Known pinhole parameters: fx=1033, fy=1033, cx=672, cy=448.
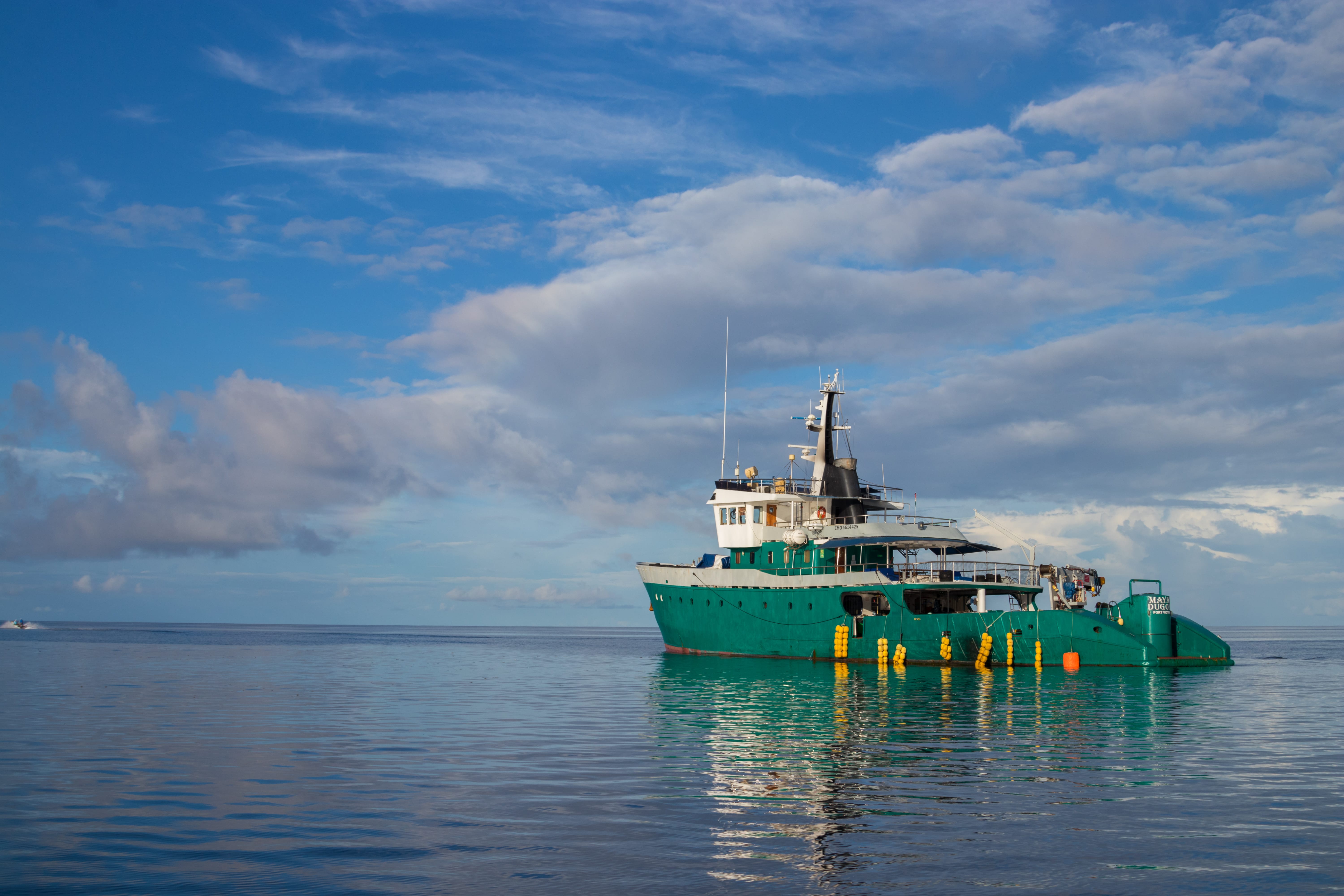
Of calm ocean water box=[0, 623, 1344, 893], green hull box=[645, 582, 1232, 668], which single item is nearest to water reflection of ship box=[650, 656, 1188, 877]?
calm ocean water box=[0, 623, 1344, 893]

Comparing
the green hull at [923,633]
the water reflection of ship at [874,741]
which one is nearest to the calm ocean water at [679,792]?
the water reflection of ship at [874,741]

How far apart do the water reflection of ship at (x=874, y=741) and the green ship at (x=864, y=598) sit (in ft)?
11.1

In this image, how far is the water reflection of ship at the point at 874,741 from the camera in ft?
46.4

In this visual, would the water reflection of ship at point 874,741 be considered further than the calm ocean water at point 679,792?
Yes

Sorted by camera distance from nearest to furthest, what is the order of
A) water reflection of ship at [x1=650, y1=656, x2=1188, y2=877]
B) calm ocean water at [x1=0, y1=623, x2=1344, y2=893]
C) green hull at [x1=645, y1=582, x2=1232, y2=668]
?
calm ocean water at [x1=0, y1=623, x2=1344, y2=893]
water reflection of ship at [x1=650, y1=656, x2=1188, y2=877]
green hull at [x1=645, y1=582, x2=1232, y2=668]

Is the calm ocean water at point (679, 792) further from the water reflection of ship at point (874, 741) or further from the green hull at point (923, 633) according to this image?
the green hull at point (923, 633)

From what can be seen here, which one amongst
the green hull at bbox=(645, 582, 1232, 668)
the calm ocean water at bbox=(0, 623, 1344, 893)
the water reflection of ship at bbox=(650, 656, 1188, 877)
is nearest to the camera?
the calm ocean water at bbox=(0, 623, 1344, 893)

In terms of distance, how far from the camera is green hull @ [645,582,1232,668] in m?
44.8

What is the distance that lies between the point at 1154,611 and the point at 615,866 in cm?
4165

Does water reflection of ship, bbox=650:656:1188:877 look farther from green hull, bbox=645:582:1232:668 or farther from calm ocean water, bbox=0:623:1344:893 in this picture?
green hull, bbox=645:582:1232:668

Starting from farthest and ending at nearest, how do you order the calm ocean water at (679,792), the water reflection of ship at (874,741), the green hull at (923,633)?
the green hull at (923,633)
the water reflection of ship at (874,741)
the calm ocean water at (679,792)

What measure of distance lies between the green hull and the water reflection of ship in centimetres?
276

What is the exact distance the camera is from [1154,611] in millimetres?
46281

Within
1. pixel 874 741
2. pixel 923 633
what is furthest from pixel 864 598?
pixel 874 741
